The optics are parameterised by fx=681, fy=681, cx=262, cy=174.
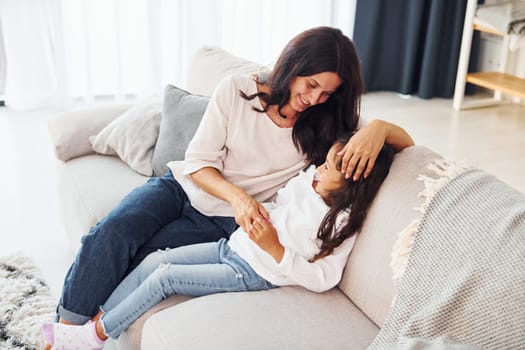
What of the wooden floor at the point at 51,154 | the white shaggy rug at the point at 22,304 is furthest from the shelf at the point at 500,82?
the white shaggy rug at the point at 22,304

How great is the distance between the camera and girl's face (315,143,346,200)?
1638 millimetres

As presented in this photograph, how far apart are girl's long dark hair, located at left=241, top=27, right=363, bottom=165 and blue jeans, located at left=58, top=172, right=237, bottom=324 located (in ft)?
1.09

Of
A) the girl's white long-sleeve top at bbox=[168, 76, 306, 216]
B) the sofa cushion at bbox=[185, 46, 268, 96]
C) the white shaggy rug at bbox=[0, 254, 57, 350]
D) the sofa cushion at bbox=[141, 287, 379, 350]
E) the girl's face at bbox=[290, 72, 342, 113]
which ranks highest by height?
the girl's face at bbox=[290, 72, 342, 113]

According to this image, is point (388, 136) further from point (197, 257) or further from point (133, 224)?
point (133, 224)

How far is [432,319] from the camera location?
1.35m

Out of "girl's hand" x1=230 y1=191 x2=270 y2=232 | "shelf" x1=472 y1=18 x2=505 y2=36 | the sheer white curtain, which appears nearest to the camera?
"girl's hand" x1=230 y1=191 x2=270 y2=232

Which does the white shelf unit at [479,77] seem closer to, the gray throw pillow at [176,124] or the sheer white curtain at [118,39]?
the sheer white curtain at [118,39]

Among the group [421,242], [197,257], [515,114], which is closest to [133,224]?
[197,257]

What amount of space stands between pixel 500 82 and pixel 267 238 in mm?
2945

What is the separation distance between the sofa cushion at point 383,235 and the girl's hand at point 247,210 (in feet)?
0.82

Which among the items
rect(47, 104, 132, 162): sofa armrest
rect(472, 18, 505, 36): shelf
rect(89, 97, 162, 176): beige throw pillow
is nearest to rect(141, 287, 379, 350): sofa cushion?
rect(89, 97, 162, 176): beige throw pillow

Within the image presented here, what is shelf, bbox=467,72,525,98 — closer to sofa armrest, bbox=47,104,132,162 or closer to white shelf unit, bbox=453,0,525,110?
white shelf unit, bbox=453,0,525,110

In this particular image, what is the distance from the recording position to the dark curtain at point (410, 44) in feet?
14.3

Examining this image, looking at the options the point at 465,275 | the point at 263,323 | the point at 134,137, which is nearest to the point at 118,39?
the point at 134,137
